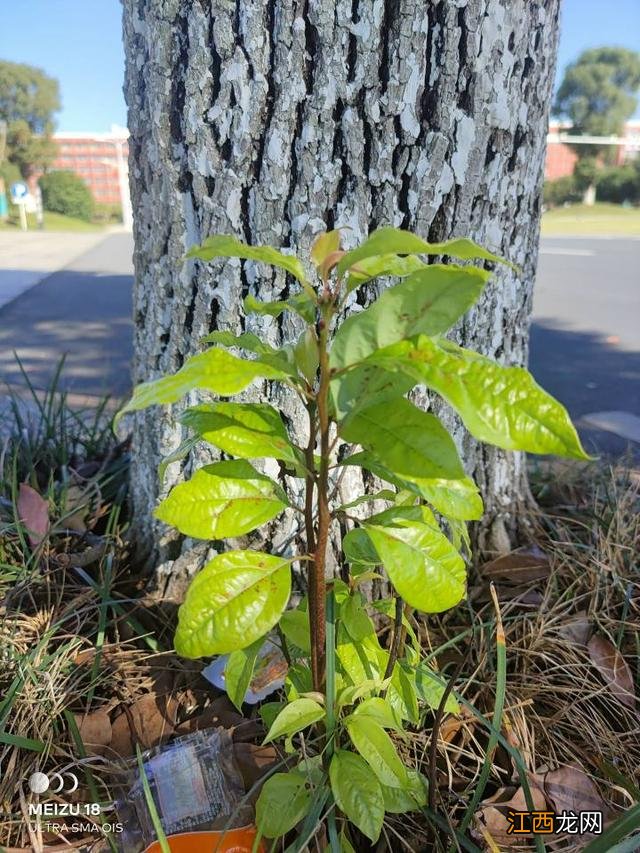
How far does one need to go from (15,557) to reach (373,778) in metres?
1.11

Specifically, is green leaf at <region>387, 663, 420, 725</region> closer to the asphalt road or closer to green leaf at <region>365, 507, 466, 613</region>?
green leaf at <region>365, 507, 466, 613</region>

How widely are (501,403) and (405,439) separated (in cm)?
11

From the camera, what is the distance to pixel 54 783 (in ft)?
3.59

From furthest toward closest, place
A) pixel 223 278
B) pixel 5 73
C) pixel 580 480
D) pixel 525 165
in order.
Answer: pixel 5 73 < pixel 580 480 < pixel 525 165 < pixel 223 278

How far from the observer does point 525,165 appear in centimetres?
137

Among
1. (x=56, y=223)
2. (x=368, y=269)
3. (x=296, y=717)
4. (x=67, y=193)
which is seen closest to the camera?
(x=368, y=269)

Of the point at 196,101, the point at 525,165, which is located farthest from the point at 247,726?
the point at 525,165

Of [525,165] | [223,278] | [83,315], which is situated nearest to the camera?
[223,278]

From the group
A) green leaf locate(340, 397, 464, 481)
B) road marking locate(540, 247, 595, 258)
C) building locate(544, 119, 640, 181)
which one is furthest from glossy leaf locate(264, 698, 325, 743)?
building locate(544, 119, 640, 181)

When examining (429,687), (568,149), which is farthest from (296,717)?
(568,149)

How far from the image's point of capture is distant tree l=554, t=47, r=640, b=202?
41.7 metres

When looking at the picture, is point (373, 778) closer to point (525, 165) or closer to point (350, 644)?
point (350, 644)

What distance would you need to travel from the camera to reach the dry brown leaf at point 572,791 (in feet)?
3.42

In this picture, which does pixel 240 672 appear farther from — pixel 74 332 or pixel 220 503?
pixel 74 332
